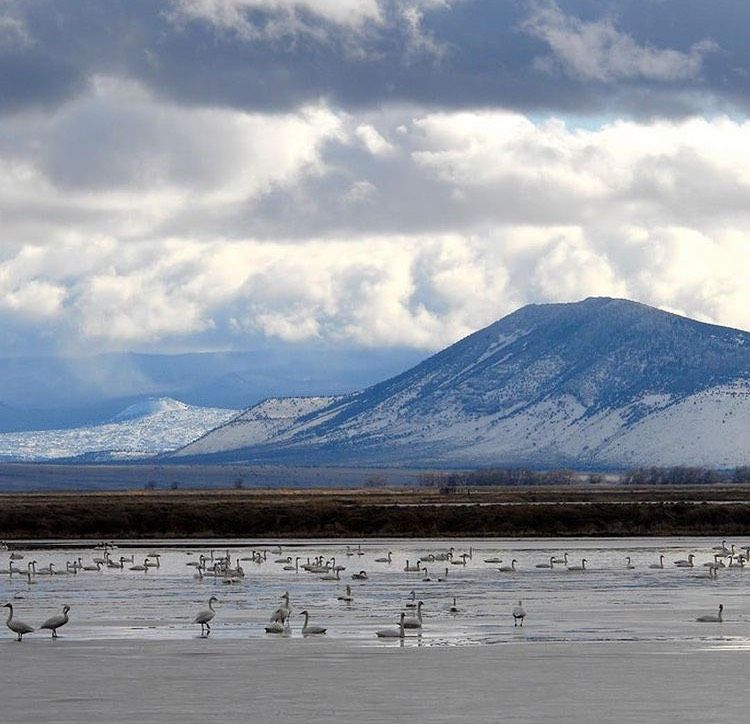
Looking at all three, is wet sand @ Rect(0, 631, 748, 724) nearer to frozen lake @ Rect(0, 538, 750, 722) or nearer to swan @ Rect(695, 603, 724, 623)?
frozen lake @ Rect(0, 538, 750, 722)

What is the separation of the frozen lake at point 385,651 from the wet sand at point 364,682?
55 mm

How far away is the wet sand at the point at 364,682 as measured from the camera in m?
26.4

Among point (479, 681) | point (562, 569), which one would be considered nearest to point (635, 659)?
point (479, 681)

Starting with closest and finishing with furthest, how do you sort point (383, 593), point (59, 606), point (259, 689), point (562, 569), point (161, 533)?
point (259, 689)
point (59, 606)
point (383, 593)
point (562, 569)
point (161, 533)

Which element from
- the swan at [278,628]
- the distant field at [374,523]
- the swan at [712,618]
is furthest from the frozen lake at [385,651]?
the distant field at [374,523]

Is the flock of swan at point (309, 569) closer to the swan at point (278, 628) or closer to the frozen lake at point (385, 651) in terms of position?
the swan at point (278, 628)

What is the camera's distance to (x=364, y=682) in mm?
30062

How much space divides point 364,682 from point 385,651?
17.7 feet

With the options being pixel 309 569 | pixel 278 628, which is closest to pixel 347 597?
pixel 278 628

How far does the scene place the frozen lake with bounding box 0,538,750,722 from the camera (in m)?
27.2

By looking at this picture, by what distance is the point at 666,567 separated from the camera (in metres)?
65.8

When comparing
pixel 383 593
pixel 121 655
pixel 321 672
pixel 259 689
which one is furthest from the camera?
pixel 383 593

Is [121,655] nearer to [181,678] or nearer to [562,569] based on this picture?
[181,678]

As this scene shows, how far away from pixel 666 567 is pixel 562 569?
4459mm
